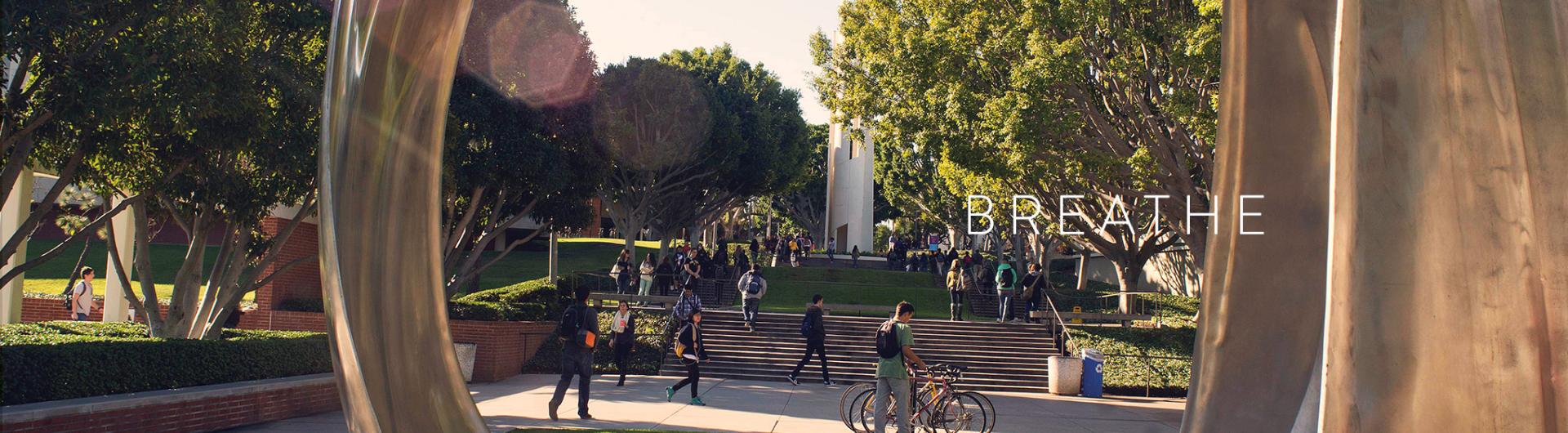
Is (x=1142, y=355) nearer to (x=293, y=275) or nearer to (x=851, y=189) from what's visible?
(x=293, y=275)

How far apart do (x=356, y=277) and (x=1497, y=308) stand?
17.4 feet

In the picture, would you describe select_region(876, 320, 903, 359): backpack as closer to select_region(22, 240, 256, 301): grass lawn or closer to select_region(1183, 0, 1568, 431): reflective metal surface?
select_region(1183, 0, 1568, 431): reflective metal surface

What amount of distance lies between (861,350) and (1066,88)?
6.60 m

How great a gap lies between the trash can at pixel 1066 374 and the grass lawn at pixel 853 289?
30.8 feet

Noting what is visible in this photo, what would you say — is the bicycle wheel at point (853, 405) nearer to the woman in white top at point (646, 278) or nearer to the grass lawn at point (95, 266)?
the woman in white top at point (646, 278)

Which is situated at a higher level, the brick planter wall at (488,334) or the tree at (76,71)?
the tree at (76,71)

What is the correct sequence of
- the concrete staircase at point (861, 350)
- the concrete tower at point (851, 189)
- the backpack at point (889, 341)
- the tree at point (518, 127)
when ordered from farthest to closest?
the concrete tower at point (851, 189) → the concrete staircase at point (861, 350) → the tree at point (518, 127) → the backpack at point (889, 341)

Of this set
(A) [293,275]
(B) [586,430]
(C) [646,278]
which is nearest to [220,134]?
(B) [586,430]

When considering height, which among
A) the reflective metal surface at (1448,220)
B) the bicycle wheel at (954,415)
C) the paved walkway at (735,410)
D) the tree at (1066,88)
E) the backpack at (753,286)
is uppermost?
the tree at (1066,88)

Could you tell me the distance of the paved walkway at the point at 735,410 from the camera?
1331cm

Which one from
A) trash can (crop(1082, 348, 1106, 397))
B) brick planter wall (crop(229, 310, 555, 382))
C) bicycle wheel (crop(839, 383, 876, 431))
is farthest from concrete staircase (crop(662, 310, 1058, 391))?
bicycle wheel (crop(839, 383, 876, 431))

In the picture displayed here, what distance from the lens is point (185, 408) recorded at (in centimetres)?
1085

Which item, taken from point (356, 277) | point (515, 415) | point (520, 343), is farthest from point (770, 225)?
point (356, 277)

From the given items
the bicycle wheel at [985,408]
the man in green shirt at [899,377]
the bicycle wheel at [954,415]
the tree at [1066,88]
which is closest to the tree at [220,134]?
the man in green shirt at [899,377]
